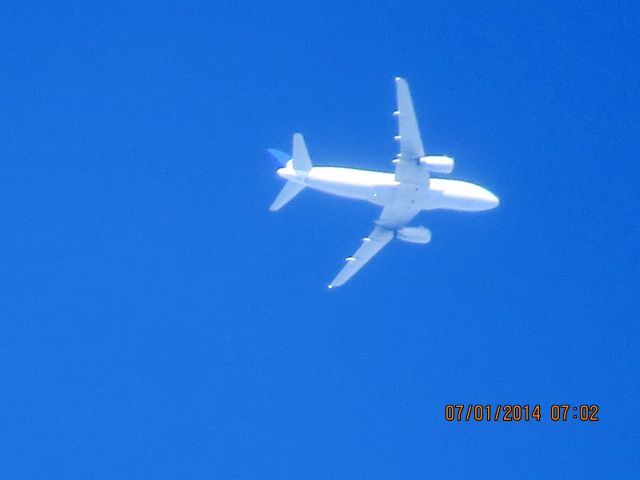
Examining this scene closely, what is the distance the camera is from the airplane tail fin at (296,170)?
212 feet

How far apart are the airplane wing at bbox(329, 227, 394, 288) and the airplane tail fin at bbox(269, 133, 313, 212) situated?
8376 millimetres

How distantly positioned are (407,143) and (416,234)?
A: 32.3 feet

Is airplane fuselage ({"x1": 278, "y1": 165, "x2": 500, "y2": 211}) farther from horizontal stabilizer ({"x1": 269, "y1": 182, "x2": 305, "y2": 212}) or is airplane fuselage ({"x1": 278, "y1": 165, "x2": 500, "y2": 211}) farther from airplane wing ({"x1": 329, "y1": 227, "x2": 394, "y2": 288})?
airplane wing ({"x1": 329, "y1": 227, "x2": 394, "y2": 288})

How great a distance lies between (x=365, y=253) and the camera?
7294 cm

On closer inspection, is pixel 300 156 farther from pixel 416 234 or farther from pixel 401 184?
pixel 416 234

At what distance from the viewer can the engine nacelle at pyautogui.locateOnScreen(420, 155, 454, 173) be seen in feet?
204

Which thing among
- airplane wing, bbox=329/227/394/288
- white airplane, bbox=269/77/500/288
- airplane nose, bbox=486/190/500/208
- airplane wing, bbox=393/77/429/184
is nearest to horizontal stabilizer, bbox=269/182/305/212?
white airplane, bbox=269/77/500/288

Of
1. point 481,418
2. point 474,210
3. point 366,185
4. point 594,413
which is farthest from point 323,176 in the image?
point 594,413

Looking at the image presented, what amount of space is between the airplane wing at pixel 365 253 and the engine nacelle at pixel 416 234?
1.44m

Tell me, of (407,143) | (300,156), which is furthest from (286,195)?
(407,143)

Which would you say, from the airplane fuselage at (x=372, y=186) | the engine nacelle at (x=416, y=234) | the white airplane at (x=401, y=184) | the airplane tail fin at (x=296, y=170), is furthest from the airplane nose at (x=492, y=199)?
the airplane tail fin at (x=296, y=170)

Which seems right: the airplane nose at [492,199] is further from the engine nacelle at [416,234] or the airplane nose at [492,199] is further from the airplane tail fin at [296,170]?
the airplane tail fin at [296,170]

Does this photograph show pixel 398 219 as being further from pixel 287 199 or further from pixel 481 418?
pixel 481 418

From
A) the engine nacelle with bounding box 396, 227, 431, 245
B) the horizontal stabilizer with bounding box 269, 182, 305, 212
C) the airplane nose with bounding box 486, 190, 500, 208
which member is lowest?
the horizontal stabilizer with bounding box 269, 182, 305, 212
